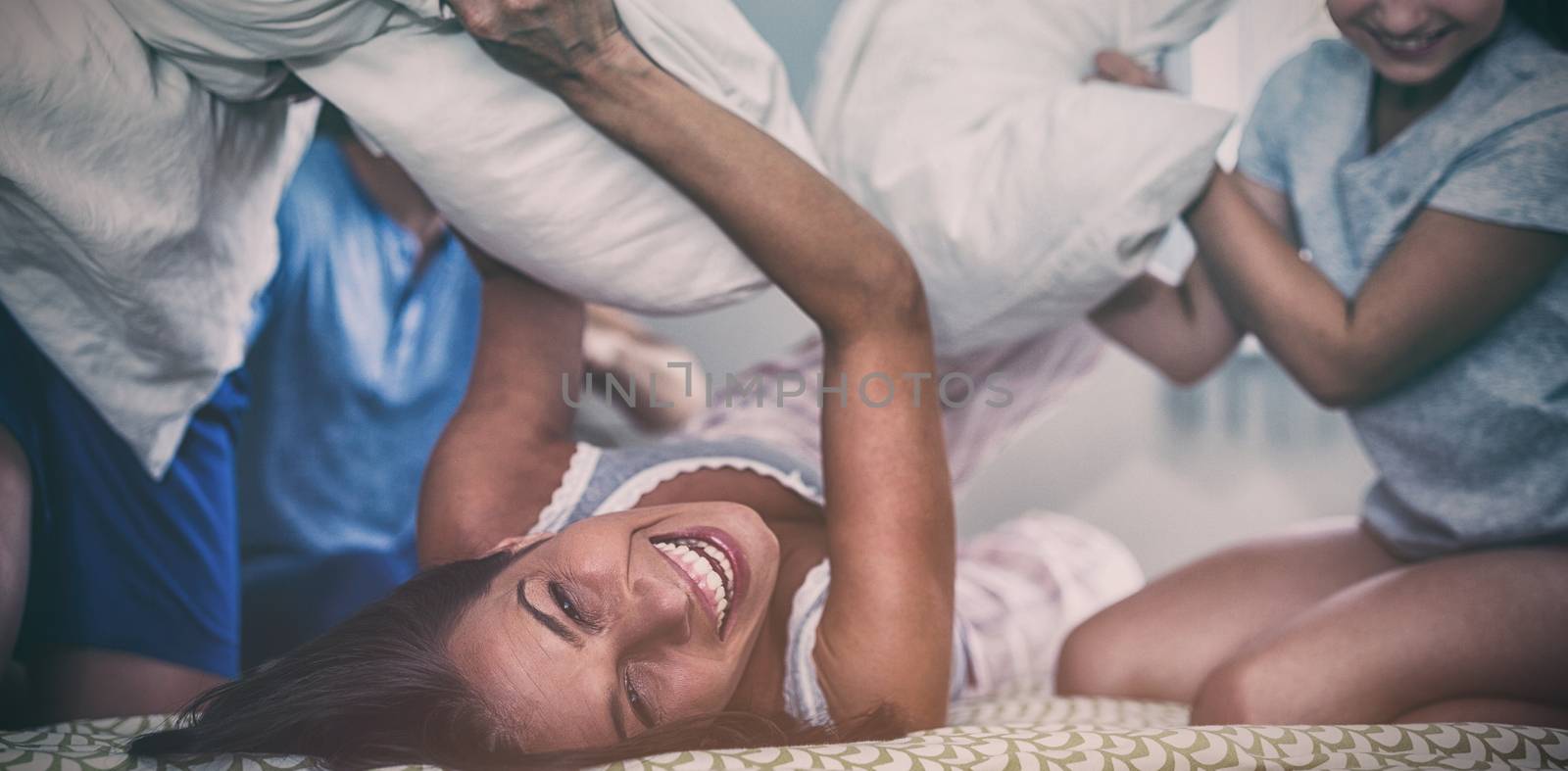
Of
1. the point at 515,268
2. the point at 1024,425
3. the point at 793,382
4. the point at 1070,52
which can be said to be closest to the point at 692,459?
the point at 793,382

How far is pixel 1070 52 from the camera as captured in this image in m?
0.84

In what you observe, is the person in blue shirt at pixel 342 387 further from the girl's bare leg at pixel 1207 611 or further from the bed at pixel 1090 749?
the girl's bare leg at pixel 1207 611

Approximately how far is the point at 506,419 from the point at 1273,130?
0.68m

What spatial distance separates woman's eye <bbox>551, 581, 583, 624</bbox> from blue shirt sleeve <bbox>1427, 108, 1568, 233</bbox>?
71 centimetres

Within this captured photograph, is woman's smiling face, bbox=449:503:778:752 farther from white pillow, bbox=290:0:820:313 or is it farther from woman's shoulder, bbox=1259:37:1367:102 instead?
woman's shoulder, bbox=1259:37:1367:102

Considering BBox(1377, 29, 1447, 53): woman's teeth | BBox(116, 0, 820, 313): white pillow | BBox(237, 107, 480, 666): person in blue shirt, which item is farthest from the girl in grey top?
BBox(237, 107, 480, 666): person in blue shirt

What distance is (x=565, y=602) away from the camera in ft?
2.16

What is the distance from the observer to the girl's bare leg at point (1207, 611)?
89 cm

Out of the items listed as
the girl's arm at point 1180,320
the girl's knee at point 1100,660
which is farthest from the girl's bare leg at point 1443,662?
the girl's arm at point 1180,320

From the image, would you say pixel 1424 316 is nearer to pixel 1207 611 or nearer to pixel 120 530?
pixel 1207 611

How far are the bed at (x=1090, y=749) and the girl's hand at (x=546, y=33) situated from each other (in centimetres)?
46

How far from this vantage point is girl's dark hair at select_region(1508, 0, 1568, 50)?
76cm

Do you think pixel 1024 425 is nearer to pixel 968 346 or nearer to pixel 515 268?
pixel 968 346

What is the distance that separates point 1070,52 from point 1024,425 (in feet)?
1.11
